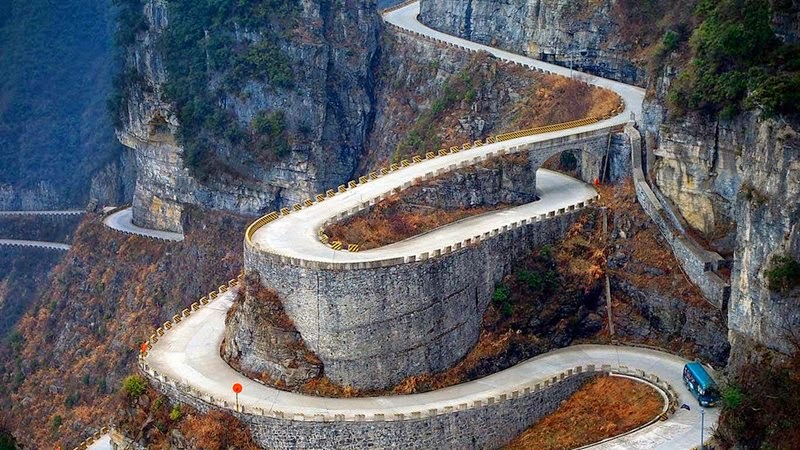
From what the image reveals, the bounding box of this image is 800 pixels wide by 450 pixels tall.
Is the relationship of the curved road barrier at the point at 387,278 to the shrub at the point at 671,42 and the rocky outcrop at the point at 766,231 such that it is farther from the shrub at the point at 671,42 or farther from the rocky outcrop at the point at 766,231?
the rocky outcrop at the point at 766,231

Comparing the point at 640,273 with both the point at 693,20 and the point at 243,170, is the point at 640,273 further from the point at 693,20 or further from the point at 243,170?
the point at 243,170

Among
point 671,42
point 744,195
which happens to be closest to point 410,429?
point 744,195

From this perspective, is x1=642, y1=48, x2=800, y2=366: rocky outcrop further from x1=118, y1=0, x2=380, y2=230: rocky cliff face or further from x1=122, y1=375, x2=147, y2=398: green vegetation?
x1=118, y1=0, x2=380, y2=230: rocky cliff face

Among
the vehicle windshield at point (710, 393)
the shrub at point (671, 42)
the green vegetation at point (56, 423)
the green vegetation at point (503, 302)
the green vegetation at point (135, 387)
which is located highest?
the shrub at point (671, 42)

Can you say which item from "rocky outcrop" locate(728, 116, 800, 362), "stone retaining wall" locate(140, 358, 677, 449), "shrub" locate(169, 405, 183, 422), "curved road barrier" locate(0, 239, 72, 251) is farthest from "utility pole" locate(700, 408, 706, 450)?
"curved road barrier" locate(0, 239, 72, 251)

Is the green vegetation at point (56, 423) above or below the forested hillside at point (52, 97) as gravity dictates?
below

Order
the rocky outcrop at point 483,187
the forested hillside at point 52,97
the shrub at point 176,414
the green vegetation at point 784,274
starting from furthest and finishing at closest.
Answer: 1. the forested hillside at point 52,97
2. the rocky outcrop at point 483,187
3. the shrub at point 176,414
4. the green vegetation at point 784,274

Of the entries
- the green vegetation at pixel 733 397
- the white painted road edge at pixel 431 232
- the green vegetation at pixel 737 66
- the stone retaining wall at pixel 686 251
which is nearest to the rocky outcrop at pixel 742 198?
the stone retaining wall at pixel 686 251
